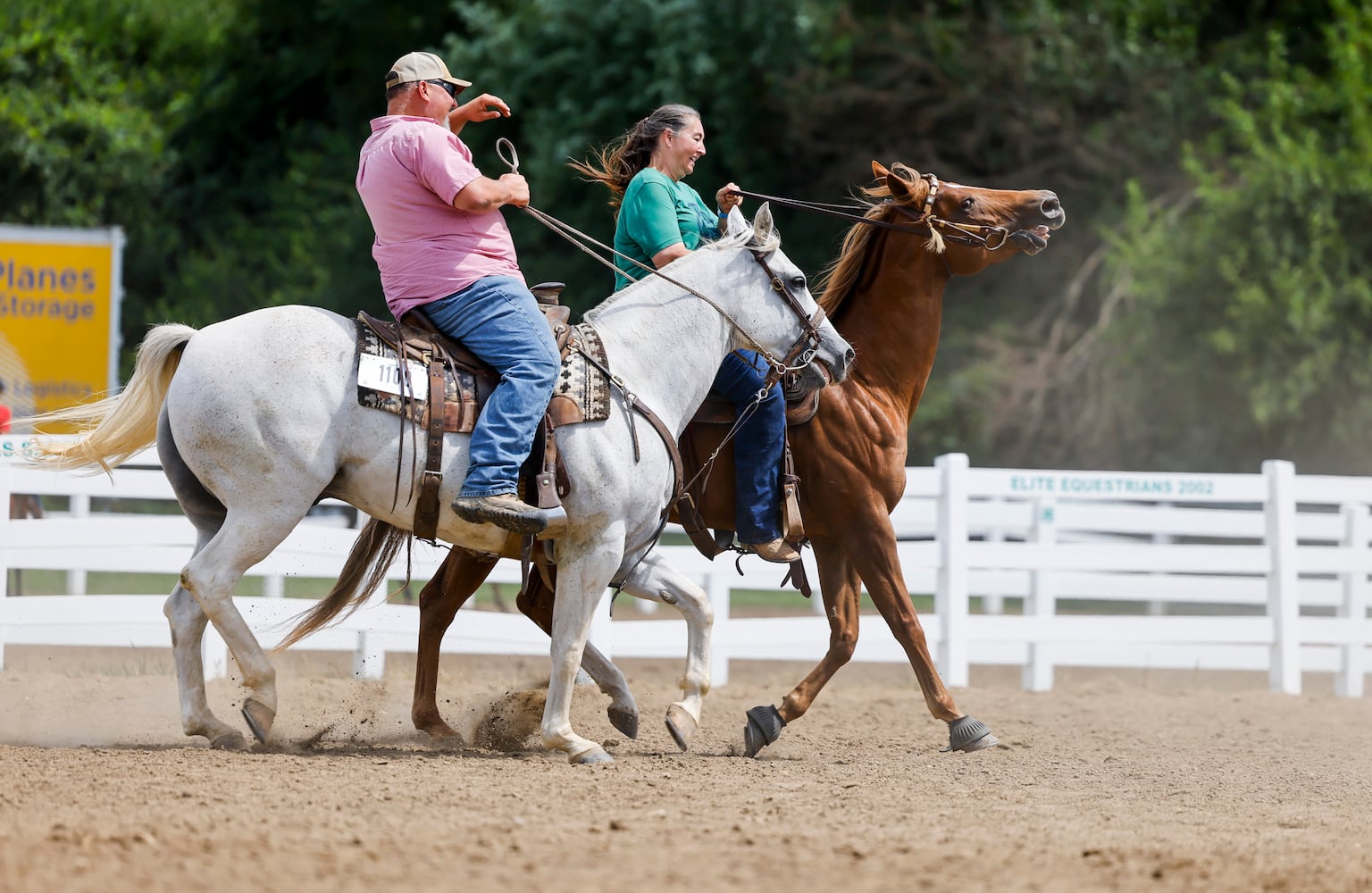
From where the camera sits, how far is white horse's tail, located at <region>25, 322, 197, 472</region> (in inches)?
224

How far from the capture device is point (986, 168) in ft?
73.2

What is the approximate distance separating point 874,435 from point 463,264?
2.08 m

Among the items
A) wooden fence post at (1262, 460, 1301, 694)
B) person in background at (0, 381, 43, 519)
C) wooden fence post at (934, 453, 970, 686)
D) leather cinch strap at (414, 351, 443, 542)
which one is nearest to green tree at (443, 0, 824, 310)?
wooden fence post at (1262, 460, 1301, 694)

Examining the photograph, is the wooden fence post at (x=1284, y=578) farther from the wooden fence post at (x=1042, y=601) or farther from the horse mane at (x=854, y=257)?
the horse mane at (x=854, y=257)

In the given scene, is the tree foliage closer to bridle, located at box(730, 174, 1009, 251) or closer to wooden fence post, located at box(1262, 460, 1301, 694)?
wooden fence post, located at box(1262, 460, 1301, 694)

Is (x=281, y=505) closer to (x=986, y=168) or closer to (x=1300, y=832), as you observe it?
(x=1300, y=832)

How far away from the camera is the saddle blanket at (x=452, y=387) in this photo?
18.0ft

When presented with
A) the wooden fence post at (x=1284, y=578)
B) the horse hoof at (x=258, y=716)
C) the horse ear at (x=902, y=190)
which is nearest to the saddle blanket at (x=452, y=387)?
the horse hoof at (x=258, y=716)

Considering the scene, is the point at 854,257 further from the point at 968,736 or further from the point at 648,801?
the point at 648,801

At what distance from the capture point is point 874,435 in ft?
22.2

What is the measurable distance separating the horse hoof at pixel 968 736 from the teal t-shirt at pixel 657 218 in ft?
7.88

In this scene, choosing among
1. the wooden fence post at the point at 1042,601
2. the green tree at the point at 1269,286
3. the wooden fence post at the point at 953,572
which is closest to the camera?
the wooden fence post at the point at 953,572

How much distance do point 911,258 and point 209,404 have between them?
329cm

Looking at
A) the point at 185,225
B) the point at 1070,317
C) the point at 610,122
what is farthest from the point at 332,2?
the point at 1070,317
